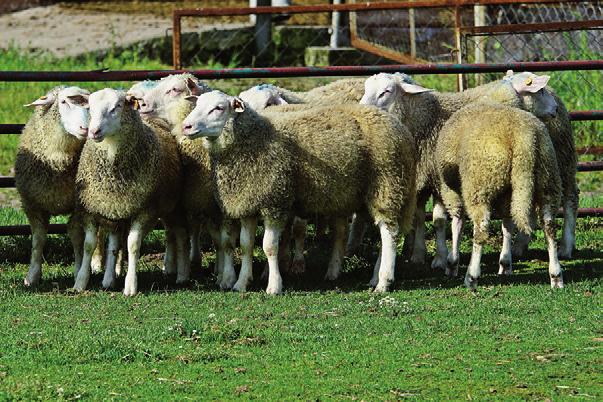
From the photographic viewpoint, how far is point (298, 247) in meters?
10.7

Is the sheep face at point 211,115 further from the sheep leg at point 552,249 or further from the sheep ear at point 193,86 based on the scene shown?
the sheep leg at point 552,249

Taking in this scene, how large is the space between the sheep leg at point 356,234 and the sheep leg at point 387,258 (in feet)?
4.79

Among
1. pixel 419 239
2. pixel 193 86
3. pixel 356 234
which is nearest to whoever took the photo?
pixel 193 86

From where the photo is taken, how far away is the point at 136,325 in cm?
816

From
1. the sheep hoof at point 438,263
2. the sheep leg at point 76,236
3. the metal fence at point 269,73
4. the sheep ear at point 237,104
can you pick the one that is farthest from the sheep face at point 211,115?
the sheep hoof at point 438,263

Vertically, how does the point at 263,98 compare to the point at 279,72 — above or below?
below

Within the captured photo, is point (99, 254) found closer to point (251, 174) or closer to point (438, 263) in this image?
point (251, 174)

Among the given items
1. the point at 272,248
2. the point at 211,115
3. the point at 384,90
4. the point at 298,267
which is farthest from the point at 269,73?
the point at 272,248

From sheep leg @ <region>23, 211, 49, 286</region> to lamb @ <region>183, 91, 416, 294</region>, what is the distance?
150cm

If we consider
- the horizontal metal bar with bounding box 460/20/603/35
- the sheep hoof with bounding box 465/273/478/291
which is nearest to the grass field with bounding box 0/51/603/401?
→ the sheep hoof with bounding box 465/273/478/291

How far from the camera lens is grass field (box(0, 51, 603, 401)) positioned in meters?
Result: 6.64

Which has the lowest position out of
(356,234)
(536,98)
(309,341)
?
(309,341)

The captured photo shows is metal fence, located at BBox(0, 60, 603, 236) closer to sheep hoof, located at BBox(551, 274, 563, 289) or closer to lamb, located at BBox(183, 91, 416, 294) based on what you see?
lamb, located at BBox(183, 91, 416, 294)

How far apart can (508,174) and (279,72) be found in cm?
304
